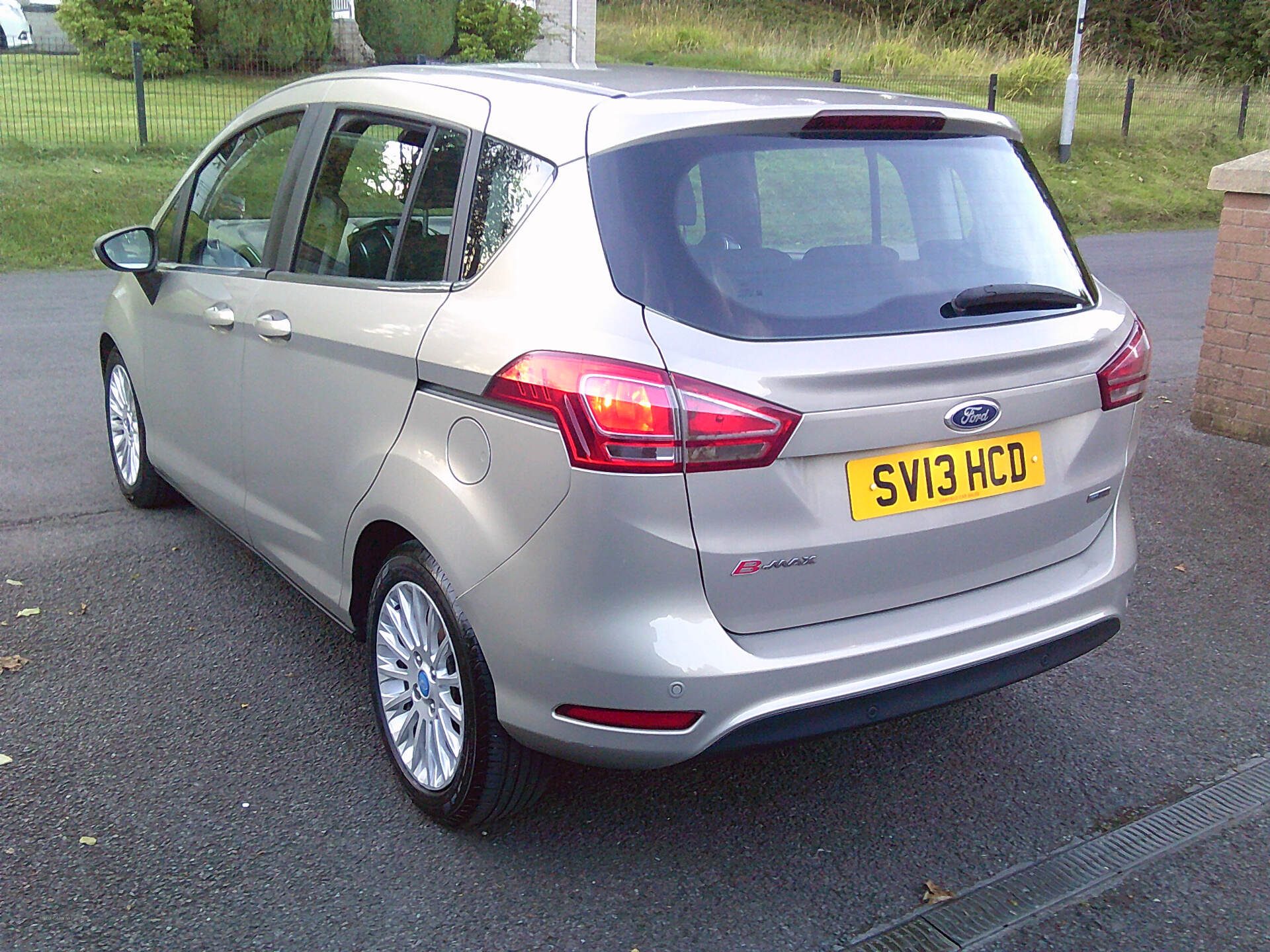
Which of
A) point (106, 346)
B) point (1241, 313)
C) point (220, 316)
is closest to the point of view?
point (220, 316)

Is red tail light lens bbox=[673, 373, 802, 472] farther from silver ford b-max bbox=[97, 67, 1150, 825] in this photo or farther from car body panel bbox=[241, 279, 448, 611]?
car body panel bbox=[241, 279, 448, 611]

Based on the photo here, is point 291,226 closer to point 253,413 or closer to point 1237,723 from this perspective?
point 253,413

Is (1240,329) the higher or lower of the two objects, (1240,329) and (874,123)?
the lower

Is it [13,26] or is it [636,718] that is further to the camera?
[13,26]

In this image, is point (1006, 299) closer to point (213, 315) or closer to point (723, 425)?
point (723, 425)

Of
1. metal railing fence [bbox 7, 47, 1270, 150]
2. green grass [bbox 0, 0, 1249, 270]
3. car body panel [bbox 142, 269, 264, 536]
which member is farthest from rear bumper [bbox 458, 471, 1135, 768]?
metal railing fence [bbox 7, 47, 1270, 150]

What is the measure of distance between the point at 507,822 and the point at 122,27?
77.7ft

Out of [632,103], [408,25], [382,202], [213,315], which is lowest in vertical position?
[213,315]

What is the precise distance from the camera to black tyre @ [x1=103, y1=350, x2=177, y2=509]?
16.2ft

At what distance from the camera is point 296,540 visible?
3572 millimetres

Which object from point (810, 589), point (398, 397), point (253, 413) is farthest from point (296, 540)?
point (810, 589)

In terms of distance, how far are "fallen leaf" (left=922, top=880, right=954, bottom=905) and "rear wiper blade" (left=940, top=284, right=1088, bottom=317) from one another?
1.31 m

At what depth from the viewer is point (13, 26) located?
83.4 feet

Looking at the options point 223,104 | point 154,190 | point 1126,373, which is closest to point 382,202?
point 1126,373
